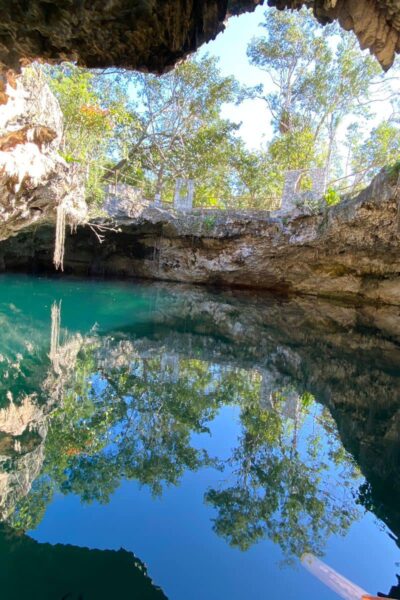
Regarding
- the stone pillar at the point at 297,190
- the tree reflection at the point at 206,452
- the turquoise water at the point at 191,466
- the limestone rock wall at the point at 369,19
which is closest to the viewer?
the turquoise water at the point at 191,466

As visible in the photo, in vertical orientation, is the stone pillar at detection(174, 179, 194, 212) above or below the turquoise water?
above

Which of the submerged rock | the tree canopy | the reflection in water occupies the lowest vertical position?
the reflection in water

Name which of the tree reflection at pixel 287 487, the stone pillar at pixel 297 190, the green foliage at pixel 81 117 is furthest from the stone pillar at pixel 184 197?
the tree reflection at pixel 287 487

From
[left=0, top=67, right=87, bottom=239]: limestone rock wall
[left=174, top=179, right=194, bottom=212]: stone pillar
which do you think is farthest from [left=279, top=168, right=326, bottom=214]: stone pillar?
[left=0, top=67, right=87, bottom=239]: limestone rock wall

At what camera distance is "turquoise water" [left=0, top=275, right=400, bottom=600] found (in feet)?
7.78

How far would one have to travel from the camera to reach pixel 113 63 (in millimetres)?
3582

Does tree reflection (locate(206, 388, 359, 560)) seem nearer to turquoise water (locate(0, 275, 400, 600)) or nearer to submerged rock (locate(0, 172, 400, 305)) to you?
turquoise water (locate(0, 275, 400, 600))

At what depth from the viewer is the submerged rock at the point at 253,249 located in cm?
1289

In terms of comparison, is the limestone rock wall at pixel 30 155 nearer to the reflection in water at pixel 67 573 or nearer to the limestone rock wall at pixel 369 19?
the limestone rock wall at pixel 369 19

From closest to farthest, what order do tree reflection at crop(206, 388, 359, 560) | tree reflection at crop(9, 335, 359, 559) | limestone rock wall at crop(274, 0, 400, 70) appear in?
limestone rock wall at crop(274, 0, 400, 70) < tree reflection at crop(206, 388, 359, 560) < tree reflection at crop(9, 335, 359, 559)

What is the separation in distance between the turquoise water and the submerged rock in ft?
20.8

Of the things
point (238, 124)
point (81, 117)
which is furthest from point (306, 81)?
point (81, 117)

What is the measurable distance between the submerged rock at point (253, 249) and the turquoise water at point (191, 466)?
633cm

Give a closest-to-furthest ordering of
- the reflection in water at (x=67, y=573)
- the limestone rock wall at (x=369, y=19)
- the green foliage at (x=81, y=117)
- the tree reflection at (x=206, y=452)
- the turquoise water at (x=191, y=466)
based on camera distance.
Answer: the reflection in water at (x=67, y=573)
the turquoise water at (x=191, y=466)
the limestone rock wall at (x=369, y=19)
the tree reflection at (x=206, y=452)
the green foliage at (x=81, y=117)
